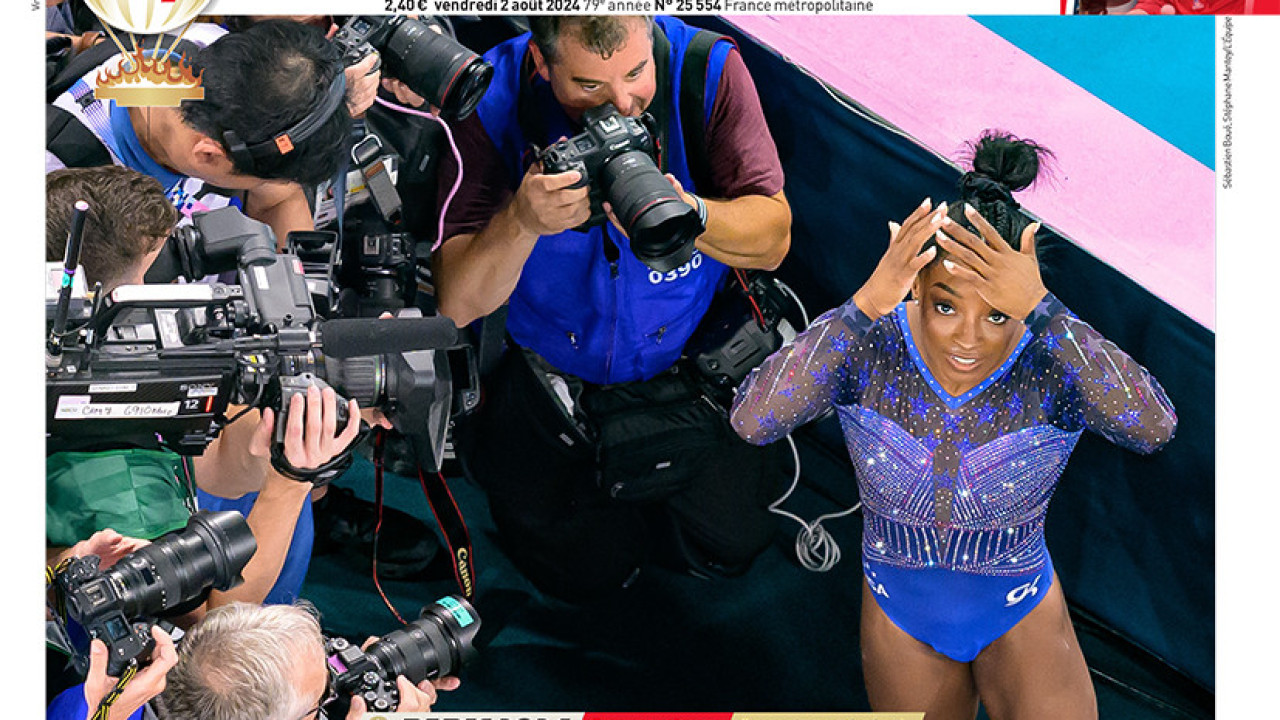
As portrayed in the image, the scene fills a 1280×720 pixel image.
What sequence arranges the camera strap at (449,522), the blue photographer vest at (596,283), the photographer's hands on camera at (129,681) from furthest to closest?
1. the camera strap at (449,522)
2. the blue photographer vest at (596,283)
3. the photographer's hands on camera at (129,681)

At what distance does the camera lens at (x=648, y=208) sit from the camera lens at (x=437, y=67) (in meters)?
0.31

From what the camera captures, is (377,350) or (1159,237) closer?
(377,350)

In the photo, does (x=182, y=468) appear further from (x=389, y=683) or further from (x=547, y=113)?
(x=547, y=113)

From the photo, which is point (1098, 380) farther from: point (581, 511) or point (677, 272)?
point (581, 511)

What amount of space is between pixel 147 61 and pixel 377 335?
77 centimetres

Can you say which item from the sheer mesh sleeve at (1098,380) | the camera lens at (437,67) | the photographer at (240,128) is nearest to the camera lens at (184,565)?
the photographer at (240,128)

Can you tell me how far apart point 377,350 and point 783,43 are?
103cm

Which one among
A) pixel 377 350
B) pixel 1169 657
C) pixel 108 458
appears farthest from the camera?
pixel 1169 657

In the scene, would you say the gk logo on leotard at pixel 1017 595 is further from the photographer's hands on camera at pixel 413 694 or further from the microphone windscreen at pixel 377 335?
the microphone windscreen at pixel 377 335

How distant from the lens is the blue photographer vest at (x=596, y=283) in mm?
2867

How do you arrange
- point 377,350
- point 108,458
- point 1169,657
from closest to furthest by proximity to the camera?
point 377,350 → point 108,458 → point 1169,657

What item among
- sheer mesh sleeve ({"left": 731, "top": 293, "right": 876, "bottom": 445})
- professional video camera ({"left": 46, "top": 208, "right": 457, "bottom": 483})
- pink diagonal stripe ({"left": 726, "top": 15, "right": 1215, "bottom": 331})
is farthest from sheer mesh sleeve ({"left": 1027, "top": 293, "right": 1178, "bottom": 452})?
professional video camera ({"left": 46, "top": 208, "right": 457, "bottom": 483})

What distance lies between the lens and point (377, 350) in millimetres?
2639
